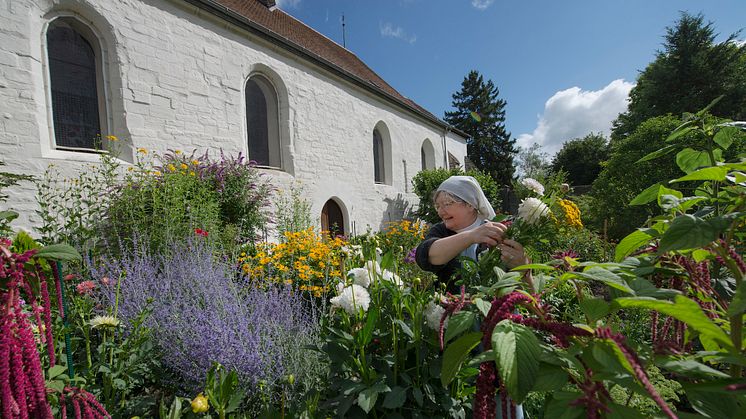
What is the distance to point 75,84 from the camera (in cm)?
461

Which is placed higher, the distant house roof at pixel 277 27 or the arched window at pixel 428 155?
the distant house roof at pixel 277 27

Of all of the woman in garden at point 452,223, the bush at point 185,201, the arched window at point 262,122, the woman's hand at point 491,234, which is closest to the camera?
the woman's hand at point 491,234

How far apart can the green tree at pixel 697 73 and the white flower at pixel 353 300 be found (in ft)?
68.8

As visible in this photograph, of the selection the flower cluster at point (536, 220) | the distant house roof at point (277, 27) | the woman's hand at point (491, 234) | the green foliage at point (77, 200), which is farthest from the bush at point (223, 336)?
the distant house roof at point (277, 27)

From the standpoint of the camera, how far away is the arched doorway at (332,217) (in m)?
8.48

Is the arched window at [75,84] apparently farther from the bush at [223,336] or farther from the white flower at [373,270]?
the white flower at [373,270]

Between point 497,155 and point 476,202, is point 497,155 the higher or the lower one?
the higher one

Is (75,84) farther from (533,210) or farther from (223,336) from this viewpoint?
(533,210)

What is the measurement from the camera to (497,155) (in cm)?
3095

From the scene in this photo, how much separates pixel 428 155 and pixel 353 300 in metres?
13.2

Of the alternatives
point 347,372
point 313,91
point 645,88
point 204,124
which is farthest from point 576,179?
point 347,372

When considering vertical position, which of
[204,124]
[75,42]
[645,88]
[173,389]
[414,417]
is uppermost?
[645,88]

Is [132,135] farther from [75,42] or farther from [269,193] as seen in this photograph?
[269,193]

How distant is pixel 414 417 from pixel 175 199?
13.0ft
